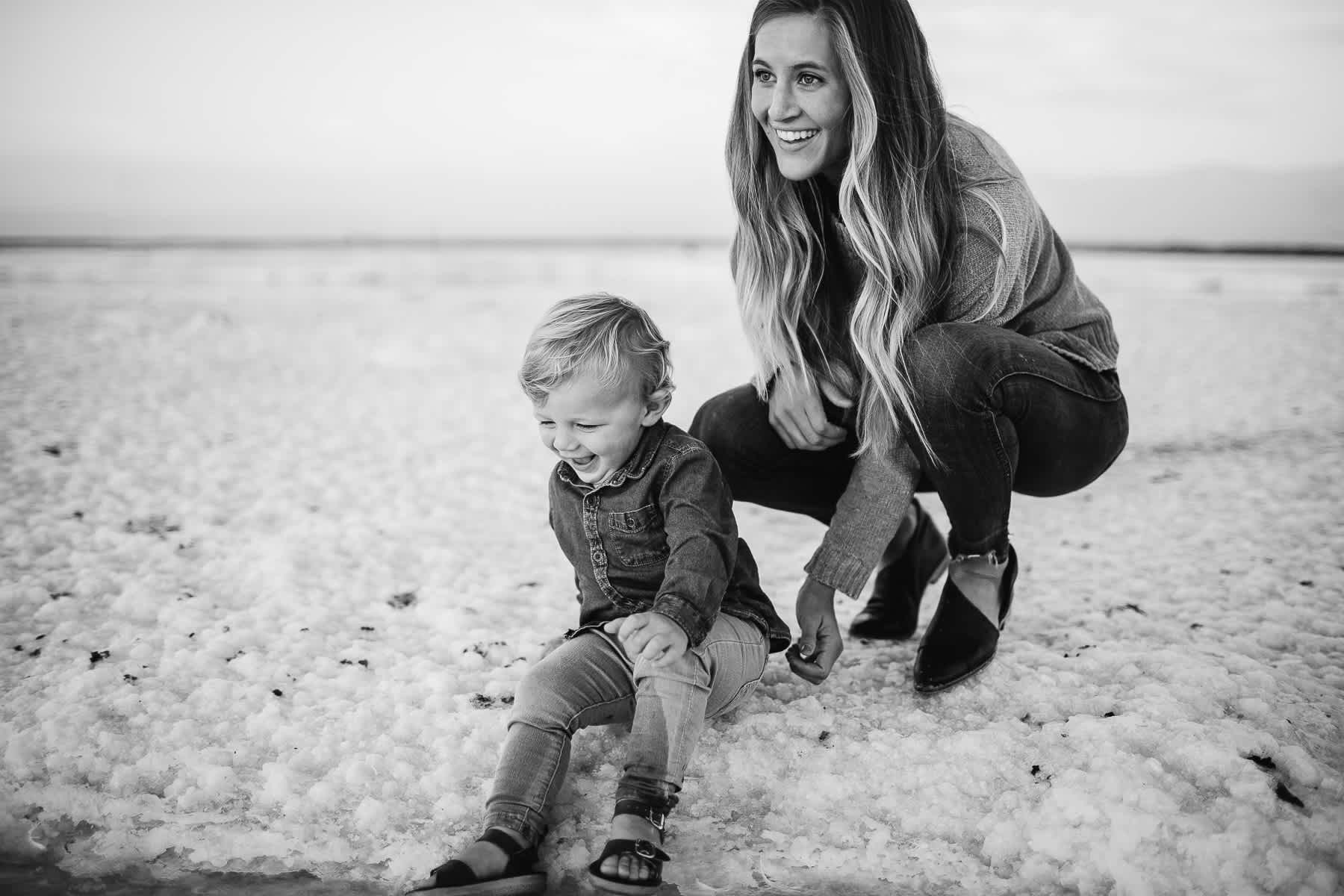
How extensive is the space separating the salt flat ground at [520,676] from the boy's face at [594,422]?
Answer: 2.01 feet

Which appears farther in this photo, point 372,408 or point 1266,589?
point 372,408

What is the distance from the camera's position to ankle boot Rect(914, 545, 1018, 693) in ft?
7.02

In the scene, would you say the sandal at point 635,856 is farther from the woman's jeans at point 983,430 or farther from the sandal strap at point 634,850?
the woman's jeans at point 983,430

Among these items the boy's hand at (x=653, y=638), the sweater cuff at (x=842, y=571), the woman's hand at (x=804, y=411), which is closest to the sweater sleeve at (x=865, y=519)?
the sweater cuff at (x=842, y=571)

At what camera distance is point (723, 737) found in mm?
2025

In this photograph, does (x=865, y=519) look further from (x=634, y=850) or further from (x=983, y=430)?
(x=634, y=850)

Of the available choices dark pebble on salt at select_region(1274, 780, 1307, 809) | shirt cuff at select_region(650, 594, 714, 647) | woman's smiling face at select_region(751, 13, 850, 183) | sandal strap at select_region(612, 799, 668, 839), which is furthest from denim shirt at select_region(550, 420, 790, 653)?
dark pebble on salt at select_region(1274, 780, 1307, 809)

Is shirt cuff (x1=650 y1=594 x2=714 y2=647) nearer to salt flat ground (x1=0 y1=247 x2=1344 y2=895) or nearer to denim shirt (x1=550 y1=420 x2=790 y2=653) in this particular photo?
denim shirt (x1=550 y1=420 x2=790 y2=653)

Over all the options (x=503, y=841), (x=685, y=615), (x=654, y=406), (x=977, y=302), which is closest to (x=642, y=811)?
(x=503, y=841)

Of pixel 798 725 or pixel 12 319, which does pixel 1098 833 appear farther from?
pixel 12 319

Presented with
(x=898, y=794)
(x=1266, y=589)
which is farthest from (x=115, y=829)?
(x=1266, y=589)

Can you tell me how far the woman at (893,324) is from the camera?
210 centimetres

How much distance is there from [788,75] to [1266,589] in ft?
6.45

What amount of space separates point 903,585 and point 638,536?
0.98 meters
